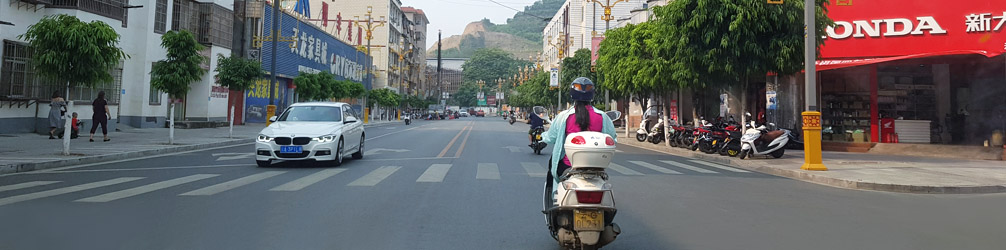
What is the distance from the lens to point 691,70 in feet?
56.7

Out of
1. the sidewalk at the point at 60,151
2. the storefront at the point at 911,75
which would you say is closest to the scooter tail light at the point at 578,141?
the sidewalk at the point at 60,151

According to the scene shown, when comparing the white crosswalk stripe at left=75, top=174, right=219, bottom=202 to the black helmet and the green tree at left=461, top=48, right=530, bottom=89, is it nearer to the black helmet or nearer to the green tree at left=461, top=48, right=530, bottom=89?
the black helmet

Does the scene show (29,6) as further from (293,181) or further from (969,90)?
(969,90)

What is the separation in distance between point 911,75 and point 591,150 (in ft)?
70.3

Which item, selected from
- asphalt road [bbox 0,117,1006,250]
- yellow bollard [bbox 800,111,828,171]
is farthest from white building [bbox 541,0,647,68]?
asphalt road [bbox 0,117,1006,250]

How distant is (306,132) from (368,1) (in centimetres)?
6477

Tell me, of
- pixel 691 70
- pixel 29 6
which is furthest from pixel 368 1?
pixel 691 70

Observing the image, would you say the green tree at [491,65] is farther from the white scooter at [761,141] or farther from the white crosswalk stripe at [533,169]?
the white crosswalk stripe at [533,169]

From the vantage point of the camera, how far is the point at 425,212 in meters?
6.64

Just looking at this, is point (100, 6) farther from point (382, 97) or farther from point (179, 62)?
point (382, 97)

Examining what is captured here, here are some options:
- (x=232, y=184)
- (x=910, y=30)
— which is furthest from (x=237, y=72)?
(x=910, y=30)

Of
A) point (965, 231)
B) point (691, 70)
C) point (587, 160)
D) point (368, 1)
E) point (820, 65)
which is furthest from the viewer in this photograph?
point (368, 1)

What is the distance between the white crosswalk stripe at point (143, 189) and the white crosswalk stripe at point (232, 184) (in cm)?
63

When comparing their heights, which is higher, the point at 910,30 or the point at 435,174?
the point at 910,30
